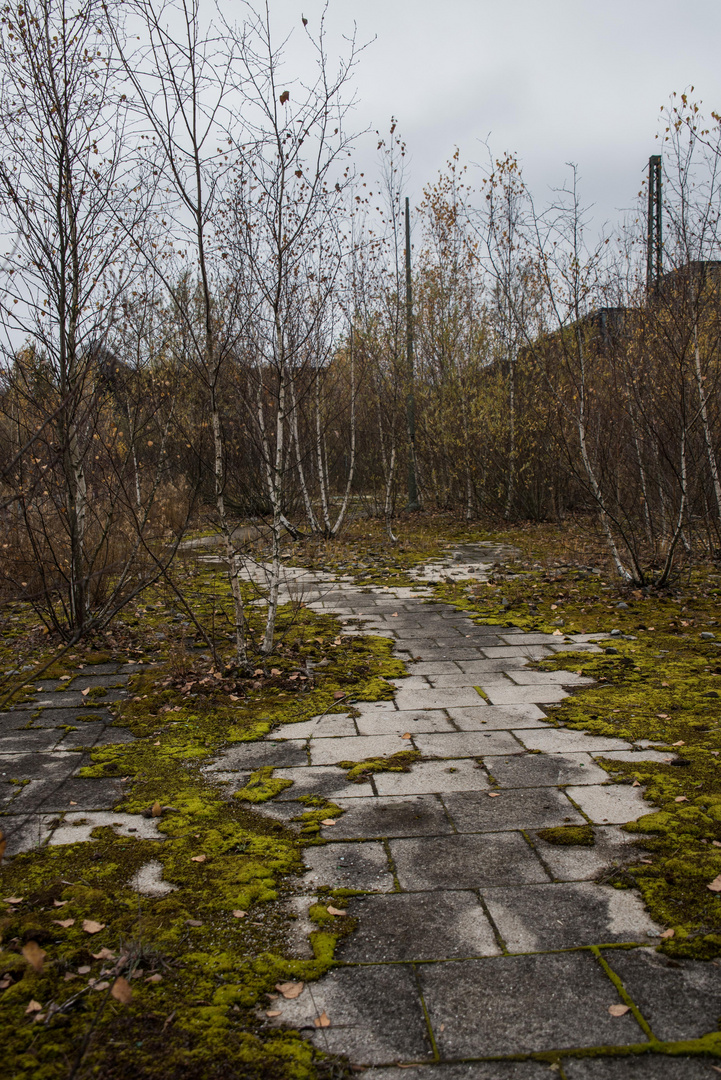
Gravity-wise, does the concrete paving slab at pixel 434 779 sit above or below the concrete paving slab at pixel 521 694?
below

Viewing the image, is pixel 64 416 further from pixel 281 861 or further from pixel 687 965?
pixel 687 965

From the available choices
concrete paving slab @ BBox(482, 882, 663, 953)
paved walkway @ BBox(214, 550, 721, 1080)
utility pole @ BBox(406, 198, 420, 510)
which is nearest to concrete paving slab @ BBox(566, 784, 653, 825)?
paved walkway @ BBox(214, 550, 721, 1080)

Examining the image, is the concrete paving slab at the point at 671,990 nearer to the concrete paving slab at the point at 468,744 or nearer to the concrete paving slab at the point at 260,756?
the concrete paving slab at the point at 468,744

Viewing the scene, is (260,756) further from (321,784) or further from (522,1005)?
(522,1005)

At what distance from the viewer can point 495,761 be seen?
3.89 meters

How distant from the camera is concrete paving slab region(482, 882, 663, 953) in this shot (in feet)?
7.88

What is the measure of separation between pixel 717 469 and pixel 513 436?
6.34 meters

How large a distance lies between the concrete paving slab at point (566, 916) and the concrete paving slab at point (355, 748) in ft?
4.59

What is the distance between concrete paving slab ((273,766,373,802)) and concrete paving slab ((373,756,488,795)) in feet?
0.38

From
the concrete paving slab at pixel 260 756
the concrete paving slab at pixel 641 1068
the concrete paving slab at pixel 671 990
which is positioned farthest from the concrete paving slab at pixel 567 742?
the concrete paving slab at pixel 641 1068

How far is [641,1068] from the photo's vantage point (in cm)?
188

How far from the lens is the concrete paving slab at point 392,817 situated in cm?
317

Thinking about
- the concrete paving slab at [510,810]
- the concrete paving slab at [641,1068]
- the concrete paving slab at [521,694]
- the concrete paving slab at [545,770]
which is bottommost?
the concrete paving slab at [641,1068]

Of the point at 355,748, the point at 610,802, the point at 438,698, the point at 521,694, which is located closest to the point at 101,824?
the point at 355,748
